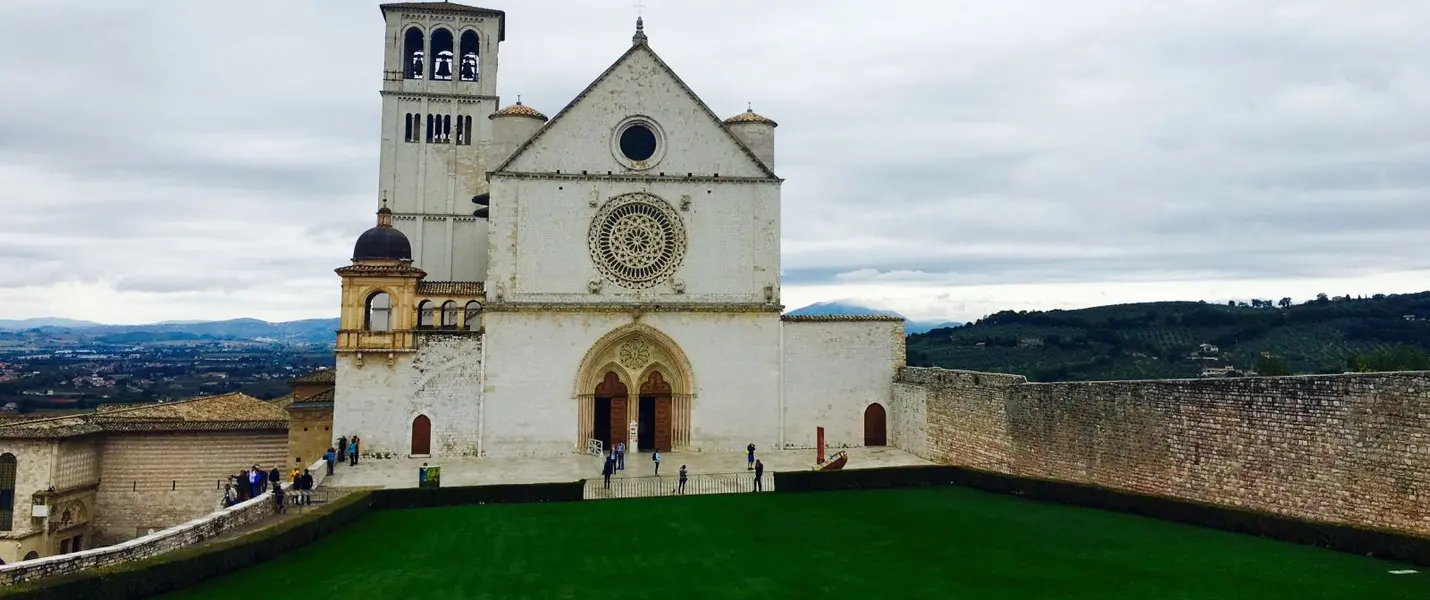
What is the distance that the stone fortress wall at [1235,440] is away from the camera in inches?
548

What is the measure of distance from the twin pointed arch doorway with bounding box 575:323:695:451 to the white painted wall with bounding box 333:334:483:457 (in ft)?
13.0

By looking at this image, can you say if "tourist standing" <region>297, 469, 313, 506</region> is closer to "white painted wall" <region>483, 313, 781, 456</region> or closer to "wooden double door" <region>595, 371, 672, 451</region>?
"white painted wall" <region>483, 313, 781, 456</region>

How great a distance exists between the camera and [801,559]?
15.0 metres

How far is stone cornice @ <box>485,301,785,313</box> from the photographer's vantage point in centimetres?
2716

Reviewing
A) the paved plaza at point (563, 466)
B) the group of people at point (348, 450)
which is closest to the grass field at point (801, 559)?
the paved plaza at point (563, 466)

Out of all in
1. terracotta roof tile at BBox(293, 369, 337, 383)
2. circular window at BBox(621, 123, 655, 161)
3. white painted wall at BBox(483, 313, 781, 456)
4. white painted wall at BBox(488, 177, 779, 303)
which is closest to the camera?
white painted wall at BBox(483, 313, 781, 456)

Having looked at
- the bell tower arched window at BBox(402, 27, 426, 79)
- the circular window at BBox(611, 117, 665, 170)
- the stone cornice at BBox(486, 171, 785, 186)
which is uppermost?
the bell tower arched window at BBox(402, 27, 426, 79)

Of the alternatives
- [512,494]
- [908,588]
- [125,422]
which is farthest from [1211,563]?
[125,422]

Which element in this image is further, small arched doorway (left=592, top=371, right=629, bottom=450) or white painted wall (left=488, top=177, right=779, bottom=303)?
small arched doorway (left=592, top=371, right=629, bottom=450)

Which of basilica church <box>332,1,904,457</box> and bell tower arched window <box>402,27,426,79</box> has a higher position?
bell tower arched window <box>402,27,426,79</box>

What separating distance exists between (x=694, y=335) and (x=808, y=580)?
15173mm

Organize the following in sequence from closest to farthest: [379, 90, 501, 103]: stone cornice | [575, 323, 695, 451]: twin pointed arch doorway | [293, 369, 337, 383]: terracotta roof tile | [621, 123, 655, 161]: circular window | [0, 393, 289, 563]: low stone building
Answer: [0, 393, 289, 563]: low stone building
[575, 323, 695, 451]: twin pointed arch doorway
[621, 123, 655, 161]: circular window
[293, 369, 337, 383]: terracotta roof tile
[379, 90, 501, 103]: stone cornice

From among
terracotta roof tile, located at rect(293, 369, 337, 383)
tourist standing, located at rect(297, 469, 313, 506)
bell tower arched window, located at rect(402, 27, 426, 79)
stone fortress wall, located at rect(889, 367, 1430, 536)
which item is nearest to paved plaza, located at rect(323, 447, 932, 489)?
tourist standing, located at rect(297, 469, 313, 506)

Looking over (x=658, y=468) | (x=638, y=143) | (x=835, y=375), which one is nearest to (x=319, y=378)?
(x=658, y=468)
